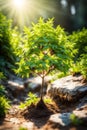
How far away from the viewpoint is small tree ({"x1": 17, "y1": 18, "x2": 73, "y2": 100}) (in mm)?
9703

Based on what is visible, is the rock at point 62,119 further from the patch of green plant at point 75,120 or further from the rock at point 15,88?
the rock at point 15,88

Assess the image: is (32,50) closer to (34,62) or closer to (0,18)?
(34,62)

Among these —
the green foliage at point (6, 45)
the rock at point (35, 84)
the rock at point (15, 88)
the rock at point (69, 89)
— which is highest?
the green foliage at point (6, 45)

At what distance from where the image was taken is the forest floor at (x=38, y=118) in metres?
7.97

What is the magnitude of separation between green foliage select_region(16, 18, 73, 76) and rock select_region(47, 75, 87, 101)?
1.22 m

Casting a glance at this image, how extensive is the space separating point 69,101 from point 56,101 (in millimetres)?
924

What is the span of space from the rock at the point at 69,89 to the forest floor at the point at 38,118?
0.27 meters

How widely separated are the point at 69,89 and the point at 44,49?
228 centimetres

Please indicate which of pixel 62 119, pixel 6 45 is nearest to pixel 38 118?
pixel 62 119

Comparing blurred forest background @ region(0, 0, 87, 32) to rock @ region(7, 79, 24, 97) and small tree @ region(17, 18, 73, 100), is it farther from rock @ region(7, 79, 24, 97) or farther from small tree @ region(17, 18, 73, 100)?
small tree @ region(17, 18, 73, 100)

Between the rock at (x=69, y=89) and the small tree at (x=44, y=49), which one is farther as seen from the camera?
the rock at (x=69, y=89)

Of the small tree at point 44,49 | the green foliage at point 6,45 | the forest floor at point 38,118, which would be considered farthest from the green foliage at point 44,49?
the green foliage at point 6,45

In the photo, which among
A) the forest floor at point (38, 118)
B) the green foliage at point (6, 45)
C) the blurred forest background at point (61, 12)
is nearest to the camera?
the forest floor at point (38, 118)

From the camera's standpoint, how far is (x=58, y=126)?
7809 mm
